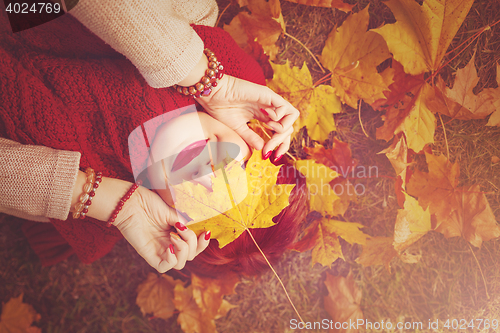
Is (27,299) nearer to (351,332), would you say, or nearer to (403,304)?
(351,332)

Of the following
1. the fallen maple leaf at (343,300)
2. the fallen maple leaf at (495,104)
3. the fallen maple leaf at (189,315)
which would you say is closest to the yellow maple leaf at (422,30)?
the fallen maple leaf at (495,104)

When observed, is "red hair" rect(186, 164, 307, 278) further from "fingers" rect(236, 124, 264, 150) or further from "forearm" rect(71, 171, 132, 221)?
"forearm" rect(71, 171, 132, 221)

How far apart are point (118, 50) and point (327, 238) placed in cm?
81

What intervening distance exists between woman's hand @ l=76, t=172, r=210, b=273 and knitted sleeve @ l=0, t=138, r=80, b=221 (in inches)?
3.2

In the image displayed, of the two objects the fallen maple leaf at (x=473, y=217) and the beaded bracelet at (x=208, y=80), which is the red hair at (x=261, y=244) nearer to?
the beaded bracelet at (x=208, y=80)

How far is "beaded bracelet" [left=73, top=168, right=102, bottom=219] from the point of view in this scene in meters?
0.62

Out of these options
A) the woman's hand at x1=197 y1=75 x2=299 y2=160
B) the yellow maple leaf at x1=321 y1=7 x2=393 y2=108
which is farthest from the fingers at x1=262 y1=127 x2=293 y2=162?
the yellow maple leaf at x1=321 y1=7 x2=393 y2=108

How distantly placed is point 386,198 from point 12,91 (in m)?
1.12

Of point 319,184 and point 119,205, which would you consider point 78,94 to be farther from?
point 319,184

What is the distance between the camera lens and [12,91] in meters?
0.58

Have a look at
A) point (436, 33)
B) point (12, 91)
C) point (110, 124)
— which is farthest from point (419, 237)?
point (12, 91)

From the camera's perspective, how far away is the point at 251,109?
0.70 metres

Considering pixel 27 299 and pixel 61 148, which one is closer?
pixel 61 148

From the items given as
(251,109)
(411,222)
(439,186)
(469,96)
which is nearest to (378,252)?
(411,222)
